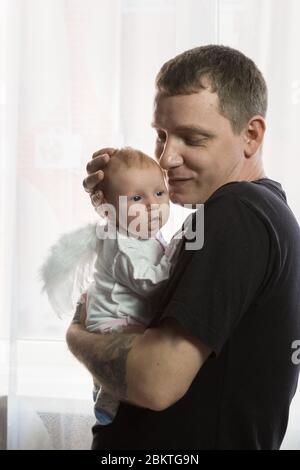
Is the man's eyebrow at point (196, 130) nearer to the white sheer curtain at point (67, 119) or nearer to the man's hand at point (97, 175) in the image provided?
the man's hand at point (97, 175)

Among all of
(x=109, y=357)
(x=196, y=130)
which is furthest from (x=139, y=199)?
(x=109, y=357)

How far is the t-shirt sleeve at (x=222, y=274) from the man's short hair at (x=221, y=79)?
20 cm

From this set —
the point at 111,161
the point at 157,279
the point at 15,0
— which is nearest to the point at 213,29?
the point at 15,0

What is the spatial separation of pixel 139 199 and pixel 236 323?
341mm

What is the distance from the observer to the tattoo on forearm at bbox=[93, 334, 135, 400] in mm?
936

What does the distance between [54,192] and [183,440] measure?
108cm

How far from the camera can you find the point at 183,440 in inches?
37.2

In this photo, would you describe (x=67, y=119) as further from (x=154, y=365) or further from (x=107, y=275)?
(x=154, y=365)

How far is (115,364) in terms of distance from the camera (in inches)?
37.3

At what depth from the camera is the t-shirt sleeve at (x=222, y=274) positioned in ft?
2.78

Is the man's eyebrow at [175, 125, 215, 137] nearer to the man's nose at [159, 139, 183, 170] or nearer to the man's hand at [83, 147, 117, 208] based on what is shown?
the man's nose at [159, 139, 183, 170]

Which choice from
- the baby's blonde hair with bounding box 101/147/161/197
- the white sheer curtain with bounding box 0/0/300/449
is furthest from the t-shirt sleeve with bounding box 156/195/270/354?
the white sheer curtain with bounding box 0/0/300/449

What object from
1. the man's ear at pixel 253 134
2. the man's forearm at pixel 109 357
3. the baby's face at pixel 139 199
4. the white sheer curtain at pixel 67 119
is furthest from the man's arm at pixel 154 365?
the white sheer curtain at pixel 67 119
